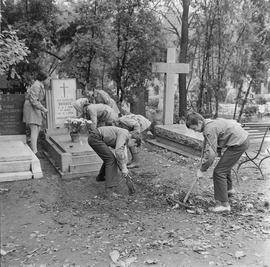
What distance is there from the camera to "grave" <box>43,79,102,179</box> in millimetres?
6727

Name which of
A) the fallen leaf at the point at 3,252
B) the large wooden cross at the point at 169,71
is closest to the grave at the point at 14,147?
the fallen leaf at the point at 3,252

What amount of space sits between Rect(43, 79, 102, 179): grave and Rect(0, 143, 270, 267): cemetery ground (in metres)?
0.32

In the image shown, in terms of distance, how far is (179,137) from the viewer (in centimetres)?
877

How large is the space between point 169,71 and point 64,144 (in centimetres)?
387

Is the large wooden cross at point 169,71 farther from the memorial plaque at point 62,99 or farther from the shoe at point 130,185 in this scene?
the shoe at point 130,185

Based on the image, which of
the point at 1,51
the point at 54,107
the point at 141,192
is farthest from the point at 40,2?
the point at 141,192

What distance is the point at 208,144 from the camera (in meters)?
4.78

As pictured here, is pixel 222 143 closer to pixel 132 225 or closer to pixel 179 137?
pixel 132 225

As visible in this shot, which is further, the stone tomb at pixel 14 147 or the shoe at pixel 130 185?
the stone tomb at pixel 14 147

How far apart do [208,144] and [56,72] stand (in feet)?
26.4

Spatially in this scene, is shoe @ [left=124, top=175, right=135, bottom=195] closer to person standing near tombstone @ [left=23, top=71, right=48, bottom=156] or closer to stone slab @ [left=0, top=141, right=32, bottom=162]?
stone slab @ [left=0, top=141, right=32, bottom=162]

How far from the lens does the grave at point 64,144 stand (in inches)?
265

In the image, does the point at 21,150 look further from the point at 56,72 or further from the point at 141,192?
the point at 56,72

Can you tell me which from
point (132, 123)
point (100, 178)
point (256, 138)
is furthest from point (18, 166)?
point (256, 138)
